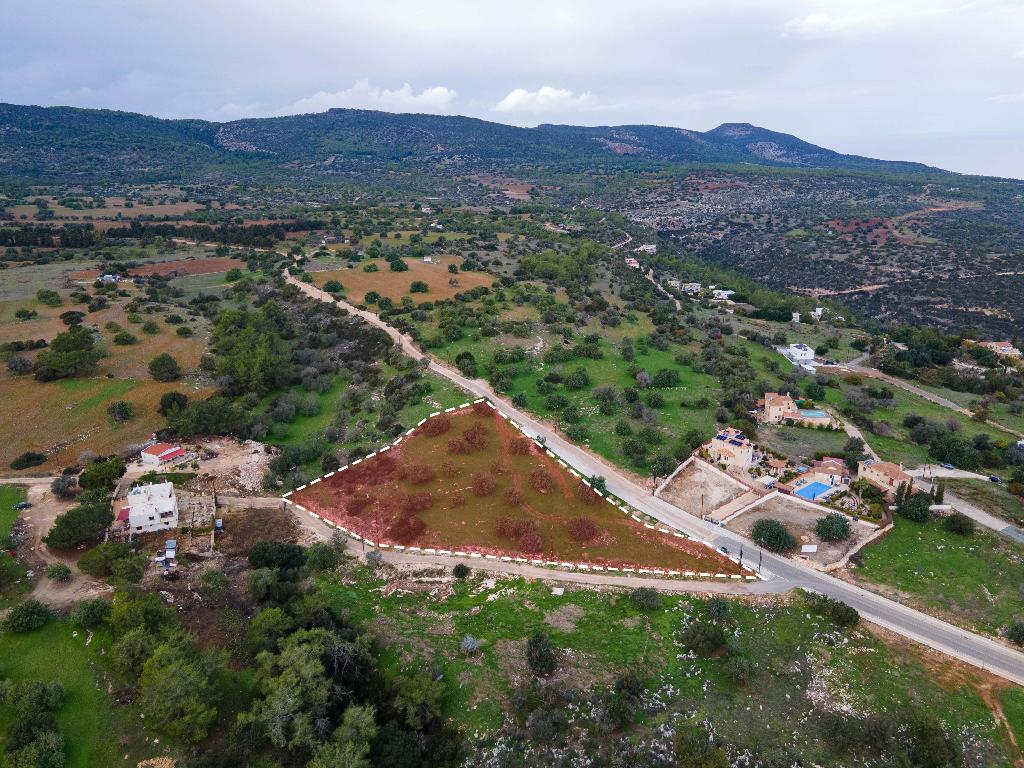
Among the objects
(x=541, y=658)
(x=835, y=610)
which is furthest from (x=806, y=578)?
(x=541, y=658)

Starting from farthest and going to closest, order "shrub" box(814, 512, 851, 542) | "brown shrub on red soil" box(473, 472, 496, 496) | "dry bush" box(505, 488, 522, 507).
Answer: "brown shrub on red soil" box(473, 472, 496, 496) < "dry bush" box(505, 488, 522, 507) < "shrub" box(814, 512, 851, 542)

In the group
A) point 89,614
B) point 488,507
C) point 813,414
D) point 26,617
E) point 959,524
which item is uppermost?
point 813,414

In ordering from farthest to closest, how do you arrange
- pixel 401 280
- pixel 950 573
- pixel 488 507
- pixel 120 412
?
pixel 401 280 < pixel 120 412 < pixel 488 507 < pixel 950 573

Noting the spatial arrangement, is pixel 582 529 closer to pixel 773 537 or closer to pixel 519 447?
pixel 519 447

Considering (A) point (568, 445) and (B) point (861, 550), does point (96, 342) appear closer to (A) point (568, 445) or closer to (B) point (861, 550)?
(A) point (568, 445)

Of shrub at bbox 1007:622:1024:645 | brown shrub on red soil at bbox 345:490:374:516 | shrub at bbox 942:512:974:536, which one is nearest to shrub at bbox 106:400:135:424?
brown shrub on red soil at bbox 345:490:374:516

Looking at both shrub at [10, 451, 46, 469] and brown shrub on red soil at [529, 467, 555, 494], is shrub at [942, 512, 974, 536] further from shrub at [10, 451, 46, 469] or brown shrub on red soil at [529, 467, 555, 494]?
shrub at [10, 451, 46, 469]
